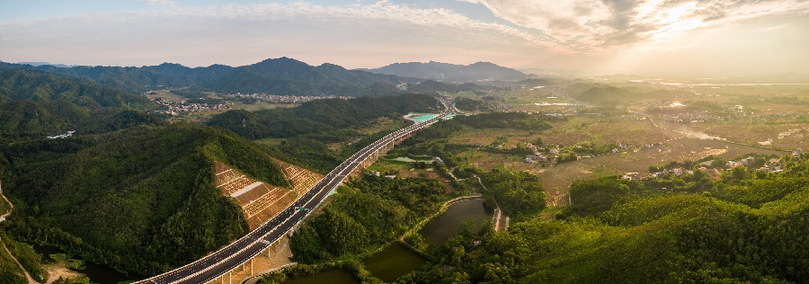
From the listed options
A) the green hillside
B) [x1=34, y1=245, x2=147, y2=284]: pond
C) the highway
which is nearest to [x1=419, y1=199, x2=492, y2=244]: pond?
the green hillside

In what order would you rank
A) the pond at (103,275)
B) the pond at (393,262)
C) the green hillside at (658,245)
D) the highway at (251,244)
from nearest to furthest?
the green hillside at (658,245)
the highway at (251,244)
the pond at (103,275)
the pond at (393,262)

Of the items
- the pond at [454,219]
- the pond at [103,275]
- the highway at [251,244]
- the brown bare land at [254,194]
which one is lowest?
the pond at [103,275]

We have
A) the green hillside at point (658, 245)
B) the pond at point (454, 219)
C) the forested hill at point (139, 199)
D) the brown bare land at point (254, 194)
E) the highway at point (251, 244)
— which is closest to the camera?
the green hillside at point (658, 245)

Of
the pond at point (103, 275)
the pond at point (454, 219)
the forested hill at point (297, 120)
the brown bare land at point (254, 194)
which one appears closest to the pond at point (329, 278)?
the brown bare land at point (254, 194)

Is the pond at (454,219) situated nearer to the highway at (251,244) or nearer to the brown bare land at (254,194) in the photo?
the highway at (251,244)

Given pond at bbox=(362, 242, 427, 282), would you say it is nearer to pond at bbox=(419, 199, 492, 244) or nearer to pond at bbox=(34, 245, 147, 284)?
pond at bbox=(419, 199, 492, 244)

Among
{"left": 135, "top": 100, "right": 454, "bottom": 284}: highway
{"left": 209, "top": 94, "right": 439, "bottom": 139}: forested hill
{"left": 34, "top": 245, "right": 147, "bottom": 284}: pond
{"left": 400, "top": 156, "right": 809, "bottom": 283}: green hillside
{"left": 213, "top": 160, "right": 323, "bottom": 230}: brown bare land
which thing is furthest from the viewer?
{"left": 209, "top": 94, "right": 439, "bottom": 139}: forested hill
